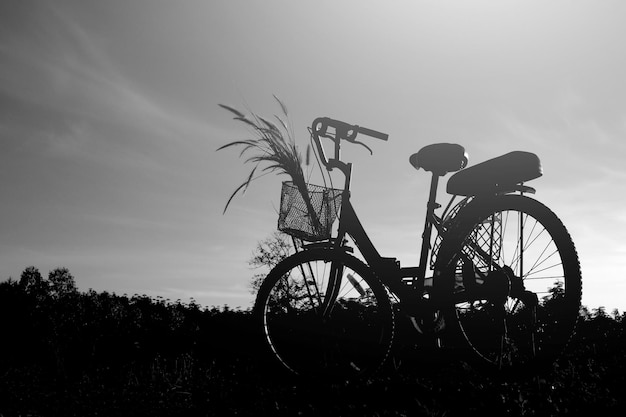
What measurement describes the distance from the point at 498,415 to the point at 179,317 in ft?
26.7

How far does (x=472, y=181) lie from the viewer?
3814 mm

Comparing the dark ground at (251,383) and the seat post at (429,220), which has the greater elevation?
the seat post at (429,220)

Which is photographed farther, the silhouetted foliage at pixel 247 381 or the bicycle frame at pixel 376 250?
the bicycle frame at pixel 376 250

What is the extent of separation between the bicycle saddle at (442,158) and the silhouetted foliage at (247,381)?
1.39 m

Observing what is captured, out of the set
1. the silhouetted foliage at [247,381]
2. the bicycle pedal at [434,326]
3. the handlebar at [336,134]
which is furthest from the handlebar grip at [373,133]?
the silhouetted foliage at [247,381]

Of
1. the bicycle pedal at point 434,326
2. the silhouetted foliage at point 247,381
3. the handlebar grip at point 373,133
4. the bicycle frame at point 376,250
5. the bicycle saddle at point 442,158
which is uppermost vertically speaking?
the handlebar grip at point 373,133

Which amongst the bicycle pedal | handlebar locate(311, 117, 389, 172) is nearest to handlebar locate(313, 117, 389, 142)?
handlebar locate(311, 117, 389, 172)

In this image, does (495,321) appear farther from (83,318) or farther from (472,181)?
(83,318)

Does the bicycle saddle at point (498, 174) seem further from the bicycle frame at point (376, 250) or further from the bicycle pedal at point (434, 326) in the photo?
the bicycle pedal at point (434, 326)

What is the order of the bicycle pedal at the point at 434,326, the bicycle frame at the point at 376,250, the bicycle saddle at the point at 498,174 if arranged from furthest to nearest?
the bicycle frame at the point at 376,250
the bicycle pedal at the point at 434,326
the bicycle saddle at the point at 498,174

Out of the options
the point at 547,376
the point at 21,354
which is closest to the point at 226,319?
the point at 21,354

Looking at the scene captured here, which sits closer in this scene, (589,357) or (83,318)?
(589,357)

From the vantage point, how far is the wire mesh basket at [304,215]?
4.10 metres

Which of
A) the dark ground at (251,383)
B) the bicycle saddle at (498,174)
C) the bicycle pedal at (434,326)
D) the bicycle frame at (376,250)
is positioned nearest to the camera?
the dark ground at (251,383)
